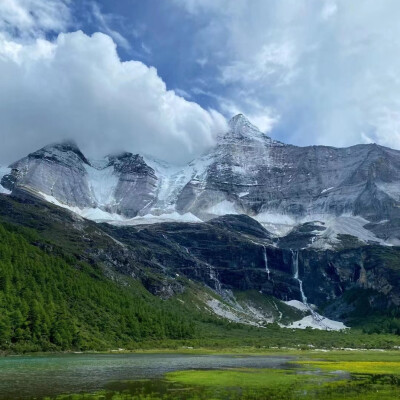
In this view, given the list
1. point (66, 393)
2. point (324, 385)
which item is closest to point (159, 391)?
point (66, 393)

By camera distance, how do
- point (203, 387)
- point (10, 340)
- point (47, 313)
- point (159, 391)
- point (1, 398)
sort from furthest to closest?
point (47, 313) → point (10, 340) → point (203, 387) → point (159, 391) → point (1, 398)

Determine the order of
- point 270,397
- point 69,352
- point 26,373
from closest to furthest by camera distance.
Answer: point 270,397, point 26,373, point 69,352

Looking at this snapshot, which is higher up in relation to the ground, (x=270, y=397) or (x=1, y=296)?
(x=1, y=296)

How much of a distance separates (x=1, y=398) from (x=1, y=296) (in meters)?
134

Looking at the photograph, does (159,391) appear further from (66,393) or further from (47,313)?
(47,313)

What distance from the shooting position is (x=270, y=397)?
68.6 metres

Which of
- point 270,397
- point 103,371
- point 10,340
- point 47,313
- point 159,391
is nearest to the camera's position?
point 270,397

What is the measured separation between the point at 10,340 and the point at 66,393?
110 metres

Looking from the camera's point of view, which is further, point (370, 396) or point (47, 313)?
point (47, 313)

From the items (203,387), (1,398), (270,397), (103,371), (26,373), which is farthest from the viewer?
(103,371)

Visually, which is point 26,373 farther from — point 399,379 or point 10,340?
point 10,340

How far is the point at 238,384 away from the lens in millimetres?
83562

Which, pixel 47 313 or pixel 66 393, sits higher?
pixel 47 313

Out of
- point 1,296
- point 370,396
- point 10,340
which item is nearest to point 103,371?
point 370,396
